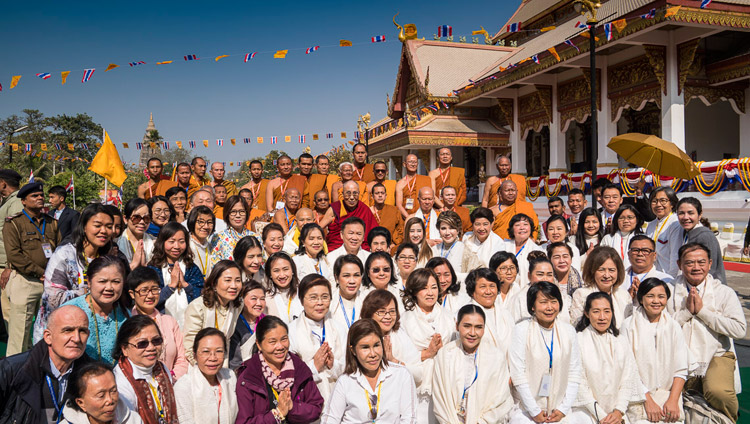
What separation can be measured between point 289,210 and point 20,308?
298cm

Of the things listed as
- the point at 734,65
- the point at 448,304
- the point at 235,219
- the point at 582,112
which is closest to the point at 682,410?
the point at 448,304

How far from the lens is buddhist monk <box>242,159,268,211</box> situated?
8.26 m

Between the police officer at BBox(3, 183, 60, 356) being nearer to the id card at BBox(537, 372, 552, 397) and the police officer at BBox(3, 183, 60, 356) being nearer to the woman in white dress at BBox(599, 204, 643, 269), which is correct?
the id card at BBox(537, 372, 552, 397)

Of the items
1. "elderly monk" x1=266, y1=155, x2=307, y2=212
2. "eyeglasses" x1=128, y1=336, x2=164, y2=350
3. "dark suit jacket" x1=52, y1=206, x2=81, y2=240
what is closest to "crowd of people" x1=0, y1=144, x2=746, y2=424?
"eyeglasses" x1=128, y1=336, x2=164, y2=350

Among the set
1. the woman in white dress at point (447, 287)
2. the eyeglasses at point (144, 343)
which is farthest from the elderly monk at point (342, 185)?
the eyeglasses at point (144, 343)

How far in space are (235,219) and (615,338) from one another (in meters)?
3.68

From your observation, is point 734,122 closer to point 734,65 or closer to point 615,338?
point 734,65

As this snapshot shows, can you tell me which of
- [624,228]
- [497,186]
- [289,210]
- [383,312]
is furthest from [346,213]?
[624,228]

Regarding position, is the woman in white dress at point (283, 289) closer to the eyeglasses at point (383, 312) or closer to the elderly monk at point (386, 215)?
the eyeglasses at point (383, 312)

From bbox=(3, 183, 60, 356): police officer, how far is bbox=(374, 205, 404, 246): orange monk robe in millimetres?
3608

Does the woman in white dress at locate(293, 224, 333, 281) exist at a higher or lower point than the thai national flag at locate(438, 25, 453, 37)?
lower

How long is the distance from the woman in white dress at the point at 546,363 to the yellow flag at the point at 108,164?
613 centimetres

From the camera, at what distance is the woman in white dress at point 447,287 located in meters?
4.19

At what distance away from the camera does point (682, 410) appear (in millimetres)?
3588
